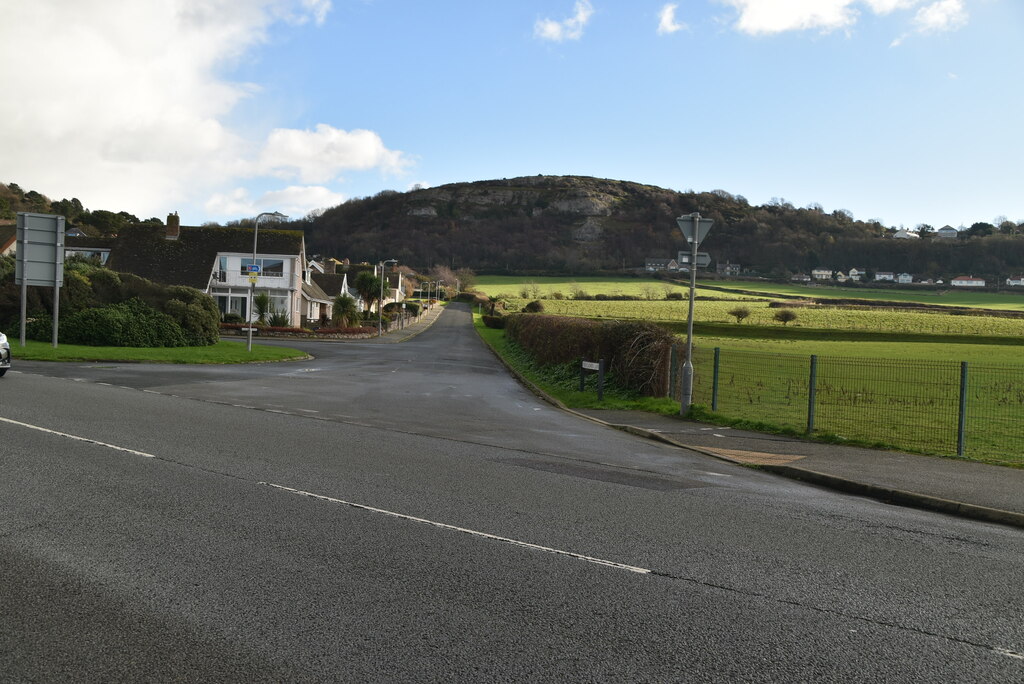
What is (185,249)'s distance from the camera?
6425cm

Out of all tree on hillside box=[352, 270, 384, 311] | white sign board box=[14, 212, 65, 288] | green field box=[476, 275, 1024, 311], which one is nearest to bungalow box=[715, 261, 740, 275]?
green field box=[476, 275, 1024, 311]

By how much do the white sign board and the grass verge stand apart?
8.78 feet

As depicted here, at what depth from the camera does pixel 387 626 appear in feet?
15.9

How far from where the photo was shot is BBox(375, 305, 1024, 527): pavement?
9.53m

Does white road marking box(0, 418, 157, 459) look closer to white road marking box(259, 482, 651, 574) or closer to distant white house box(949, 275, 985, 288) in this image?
white road marking box(259, 482, 651, 574)

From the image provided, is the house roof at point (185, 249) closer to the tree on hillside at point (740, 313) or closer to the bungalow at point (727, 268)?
the tree on hillside at point (740, 313)

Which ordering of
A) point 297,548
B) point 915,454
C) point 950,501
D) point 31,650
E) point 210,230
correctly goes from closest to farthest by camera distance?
point 31,650 → point 297,548 → point 950,501 → point 915,454 → point 210,230

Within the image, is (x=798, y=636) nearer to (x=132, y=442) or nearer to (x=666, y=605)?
(x=666, y=605)

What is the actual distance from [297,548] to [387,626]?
6.04 ft

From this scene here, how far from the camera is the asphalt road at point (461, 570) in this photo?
176 inches

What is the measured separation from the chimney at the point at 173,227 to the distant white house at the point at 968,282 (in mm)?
114091

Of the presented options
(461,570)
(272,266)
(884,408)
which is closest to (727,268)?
(272,266)

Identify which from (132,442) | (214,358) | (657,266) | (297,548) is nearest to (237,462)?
(132,442)

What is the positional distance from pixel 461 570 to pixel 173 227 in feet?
217
